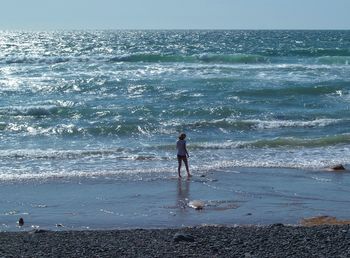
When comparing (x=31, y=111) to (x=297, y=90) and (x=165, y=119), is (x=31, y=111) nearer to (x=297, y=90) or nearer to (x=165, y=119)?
(x=165, y=119)

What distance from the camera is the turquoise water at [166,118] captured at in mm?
20812

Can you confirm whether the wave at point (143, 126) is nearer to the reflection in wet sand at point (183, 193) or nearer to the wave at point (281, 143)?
the wave at point (281, 143)

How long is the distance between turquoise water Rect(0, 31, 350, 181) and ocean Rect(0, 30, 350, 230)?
4 centimetres

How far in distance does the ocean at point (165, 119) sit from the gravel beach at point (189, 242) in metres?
3.35

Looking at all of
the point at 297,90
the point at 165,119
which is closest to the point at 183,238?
the point at 165,119

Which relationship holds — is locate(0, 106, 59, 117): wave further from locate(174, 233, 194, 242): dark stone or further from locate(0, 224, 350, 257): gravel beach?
locate(174, 233, 194, 242): dark stone

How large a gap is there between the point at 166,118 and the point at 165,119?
27 centimetres

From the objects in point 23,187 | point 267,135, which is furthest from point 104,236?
point 267,135

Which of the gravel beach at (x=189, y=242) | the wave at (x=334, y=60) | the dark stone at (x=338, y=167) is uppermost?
the wave at (x=334, y=60)

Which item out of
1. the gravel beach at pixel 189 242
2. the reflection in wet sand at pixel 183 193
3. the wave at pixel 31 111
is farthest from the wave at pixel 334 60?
the gravel beach at pixel 189 242

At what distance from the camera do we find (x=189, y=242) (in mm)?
11414

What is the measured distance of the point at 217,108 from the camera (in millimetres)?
31891

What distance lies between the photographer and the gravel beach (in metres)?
10.8

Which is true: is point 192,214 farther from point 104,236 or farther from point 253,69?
point 253,69
